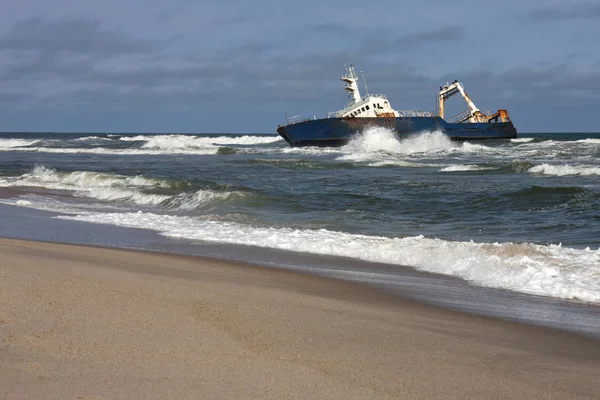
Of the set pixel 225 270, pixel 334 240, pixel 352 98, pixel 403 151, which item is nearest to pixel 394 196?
pixel 334 240

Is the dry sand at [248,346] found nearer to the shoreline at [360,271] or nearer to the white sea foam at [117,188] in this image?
the shoreline at [360,271]

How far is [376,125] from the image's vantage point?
2030 inches

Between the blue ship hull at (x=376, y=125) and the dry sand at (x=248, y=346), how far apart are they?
150ft

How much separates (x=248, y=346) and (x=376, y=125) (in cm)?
4810

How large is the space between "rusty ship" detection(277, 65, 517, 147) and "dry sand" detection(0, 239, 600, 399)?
45953mm

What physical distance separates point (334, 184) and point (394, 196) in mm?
4703

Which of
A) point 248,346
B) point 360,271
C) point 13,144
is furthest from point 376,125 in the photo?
point 248,346

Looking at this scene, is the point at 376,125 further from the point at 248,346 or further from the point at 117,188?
the point at 248,346

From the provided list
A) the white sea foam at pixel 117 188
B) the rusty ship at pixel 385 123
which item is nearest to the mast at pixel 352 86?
the rusty ship at pixel 385 123

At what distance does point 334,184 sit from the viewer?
23.0 metres

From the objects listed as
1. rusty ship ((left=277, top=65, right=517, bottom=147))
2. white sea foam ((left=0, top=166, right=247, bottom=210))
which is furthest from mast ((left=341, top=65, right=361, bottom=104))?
white sea foam ((left=0, top=166, right=247, bottom=210))

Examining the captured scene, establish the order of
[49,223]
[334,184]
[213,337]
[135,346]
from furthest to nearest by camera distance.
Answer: [334,184]
[49,223]
[213,337]
[135,346]

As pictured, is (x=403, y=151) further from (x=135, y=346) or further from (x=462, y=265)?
(x=135, y=346)

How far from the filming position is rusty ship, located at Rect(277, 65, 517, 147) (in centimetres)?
5181
